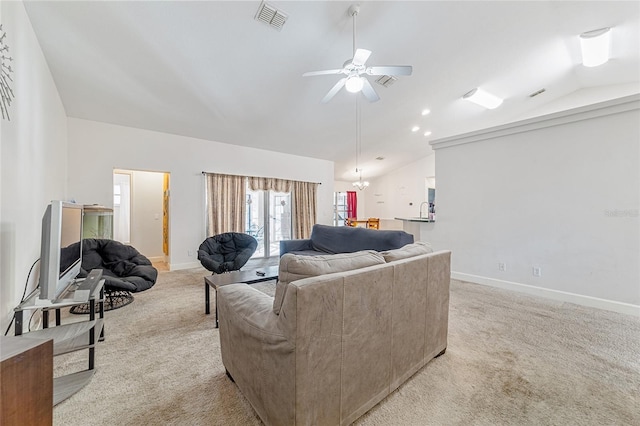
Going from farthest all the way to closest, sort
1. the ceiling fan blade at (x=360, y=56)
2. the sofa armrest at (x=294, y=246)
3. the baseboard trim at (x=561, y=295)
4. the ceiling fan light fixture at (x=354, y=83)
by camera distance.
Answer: the sofa armrest at (x=294, y=246), the baseboard trim at (x=561, y=295), the ceiling fan light fixture at (x=354, y=83), the ceiling fan blade at (x=360, y=56)

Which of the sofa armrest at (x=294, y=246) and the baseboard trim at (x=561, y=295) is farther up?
the sofa armrest at (x=294, y=246)

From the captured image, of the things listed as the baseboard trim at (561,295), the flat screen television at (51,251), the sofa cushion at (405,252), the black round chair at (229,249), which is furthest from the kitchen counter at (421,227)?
the flat screen television at (51,251)

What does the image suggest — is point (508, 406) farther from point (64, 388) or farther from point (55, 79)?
point (55, 79)

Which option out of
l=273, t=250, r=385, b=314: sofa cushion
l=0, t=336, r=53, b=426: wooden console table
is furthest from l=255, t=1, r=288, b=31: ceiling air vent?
l=0, t=336, r=53, b=426: wooden console table

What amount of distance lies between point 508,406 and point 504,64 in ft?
15.4

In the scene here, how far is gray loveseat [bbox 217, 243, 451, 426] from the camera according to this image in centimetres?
116

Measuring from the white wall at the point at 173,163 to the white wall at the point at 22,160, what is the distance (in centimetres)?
128

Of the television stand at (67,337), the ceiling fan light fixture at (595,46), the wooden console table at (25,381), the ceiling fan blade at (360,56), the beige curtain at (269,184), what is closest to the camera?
the wooden console table at (25,381)

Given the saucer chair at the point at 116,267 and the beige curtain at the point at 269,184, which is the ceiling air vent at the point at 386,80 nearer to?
the beige curtain at the point at 269,184

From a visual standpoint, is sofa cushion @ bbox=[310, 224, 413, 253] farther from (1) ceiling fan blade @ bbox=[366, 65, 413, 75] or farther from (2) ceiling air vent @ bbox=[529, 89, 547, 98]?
(2) ceiling air vent @ bbox=[529, 89, 547, 98]

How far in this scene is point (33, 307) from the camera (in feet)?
5.19

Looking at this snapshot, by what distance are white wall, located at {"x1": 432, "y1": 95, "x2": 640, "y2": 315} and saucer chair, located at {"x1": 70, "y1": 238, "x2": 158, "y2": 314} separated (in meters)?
4.53

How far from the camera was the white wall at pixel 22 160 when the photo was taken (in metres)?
1.73

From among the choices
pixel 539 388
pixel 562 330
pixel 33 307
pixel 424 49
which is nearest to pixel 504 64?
pixel 424 49
